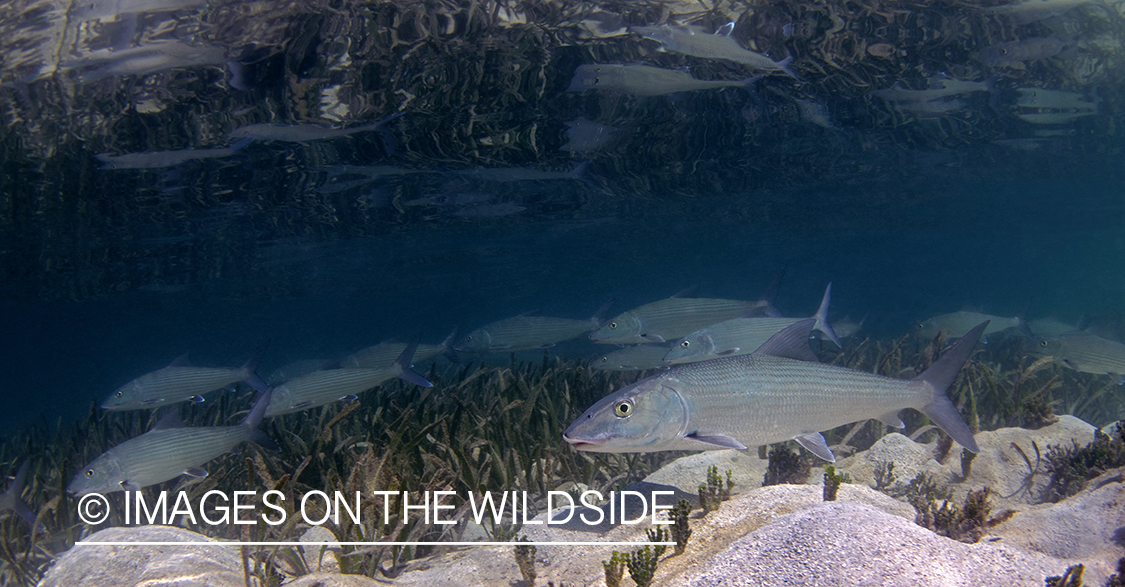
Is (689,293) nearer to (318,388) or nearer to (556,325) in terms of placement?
(556,325)

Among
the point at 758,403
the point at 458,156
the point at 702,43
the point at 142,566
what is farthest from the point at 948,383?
the point at 458,156

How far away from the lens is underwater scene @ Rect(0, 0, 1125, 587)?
3.60m

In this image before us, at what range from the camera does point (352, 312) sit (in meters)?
74.9

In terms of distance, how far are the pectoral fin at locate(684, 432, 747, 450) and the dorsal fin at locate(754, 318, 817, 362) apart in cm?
98

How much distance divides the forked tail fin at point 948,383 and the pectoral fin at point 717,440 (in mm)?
1607

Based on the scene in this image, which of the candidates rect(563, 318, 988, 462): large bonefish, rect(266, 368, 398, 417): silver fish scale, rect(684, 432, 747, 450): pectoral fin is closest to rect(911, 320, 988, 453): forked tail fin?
rect(563, 318, 988, 462): large bonefish

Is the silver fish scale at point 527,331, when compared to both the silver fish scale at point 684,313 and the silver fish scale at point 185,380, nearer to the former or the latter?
the silver fish scale at point 684,313

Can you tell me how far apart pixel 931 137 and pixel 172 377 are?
2229 centimetres

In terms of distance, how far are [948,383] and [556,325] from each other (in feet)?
21.9

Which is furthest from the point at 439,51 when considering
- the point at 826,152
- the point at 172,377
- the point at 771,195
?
the point at 771,195

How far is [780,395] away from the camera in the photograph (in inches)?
152

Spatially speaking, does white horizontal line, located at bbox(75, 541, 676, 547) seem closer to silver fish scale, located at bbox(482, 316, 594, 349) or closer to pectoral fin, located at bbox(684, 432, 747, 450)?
pectoral fin, located at bbox(684, 432, 747, 450)

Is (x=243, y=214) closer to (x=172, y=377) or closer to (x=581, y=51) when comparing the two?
(x=172, y=377)

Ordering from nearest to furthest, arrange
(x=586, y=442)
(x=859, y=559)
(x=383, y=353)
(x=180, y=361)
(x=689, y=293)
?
1. (x=859, y=559)
2. (x=586, y=442)
3. (x=180, y=361)
4. (x=689, y=293)
5. (x=383, y=353)
